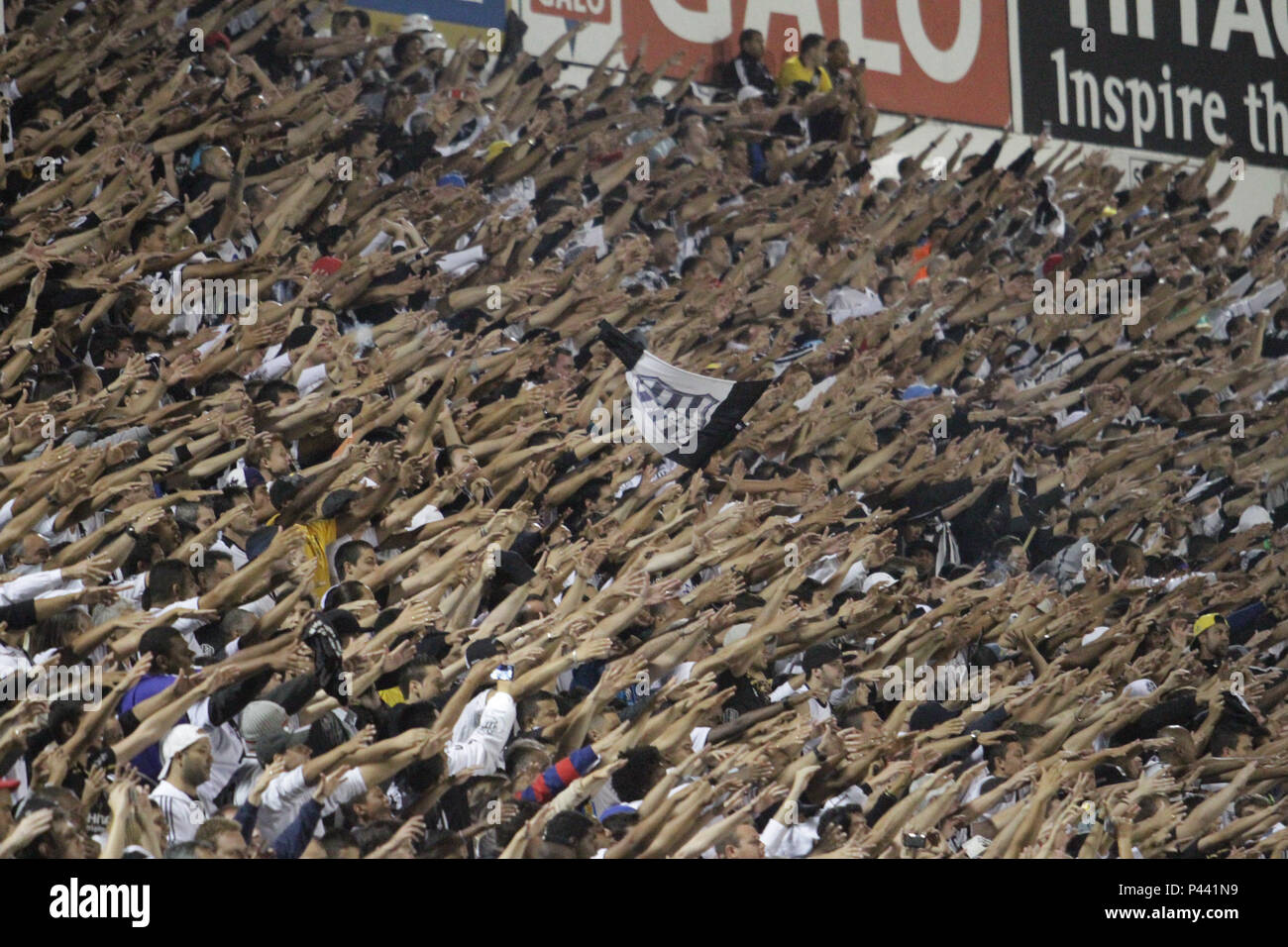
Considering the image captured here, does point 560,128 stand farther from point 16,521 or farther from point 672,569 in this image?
point 16,521

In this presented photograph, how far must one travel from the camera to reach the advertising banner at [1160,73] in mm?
18219

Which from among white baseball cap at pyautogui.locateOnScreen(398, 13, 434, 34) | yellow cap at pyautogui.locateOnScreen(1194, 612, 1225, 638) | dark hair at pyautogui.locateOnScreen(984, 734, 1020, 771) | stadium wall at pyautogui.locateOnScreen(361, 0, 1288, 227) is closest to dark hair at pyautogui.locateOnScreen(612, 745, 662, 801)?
dark hair at pyautogui.locateOnScreen(984, 734, 1020, 771)

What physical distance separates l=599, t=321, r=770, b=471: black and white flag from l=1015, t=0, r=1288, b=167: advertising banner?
926cm

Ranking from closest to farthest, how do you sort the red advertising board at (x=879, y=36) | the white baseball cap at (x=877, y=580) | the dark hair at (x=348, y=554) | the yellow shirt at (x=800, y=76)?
the dark hair at (x=348, y=554) < the white baseball cap at (x=877, y=580) < the yellow shirt at (x=800, y=76) < the red advertising board at (x=879, y=36)

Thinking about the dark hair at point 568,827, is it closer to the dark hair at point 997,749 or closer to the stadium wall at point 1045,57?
the dark hair at point 997,749

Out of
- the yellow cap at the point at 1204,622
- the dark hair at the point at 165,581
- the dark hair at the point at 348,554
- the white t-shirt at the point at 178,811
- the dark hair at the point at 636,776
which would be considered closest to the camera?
the white t-shirt at the point at 178,811

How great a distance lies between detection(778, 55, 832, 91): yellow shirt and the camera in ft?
50.8

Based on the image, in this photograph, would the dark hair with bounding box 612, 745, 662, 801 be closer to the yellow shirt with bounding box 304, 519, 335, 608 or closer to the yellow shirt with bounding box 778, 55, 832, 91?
the yellow shirt with bounding box 304, 519, 335, 608

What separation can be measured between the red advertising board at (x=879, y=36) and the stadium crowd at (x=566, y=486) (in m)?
1.25

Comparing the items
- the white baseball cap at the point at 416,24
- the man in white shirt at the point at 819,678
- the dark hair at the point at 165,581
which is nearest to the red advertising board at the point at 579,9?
the white baseball cap at the point at 416,24

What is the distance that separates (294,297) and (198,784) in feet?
13.7

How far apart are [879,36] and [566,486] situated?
9.05 meters

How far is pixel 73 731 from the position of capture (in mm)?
5730

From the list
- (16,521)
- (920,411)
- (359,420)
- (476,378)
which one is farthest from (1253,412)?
(16,521)
